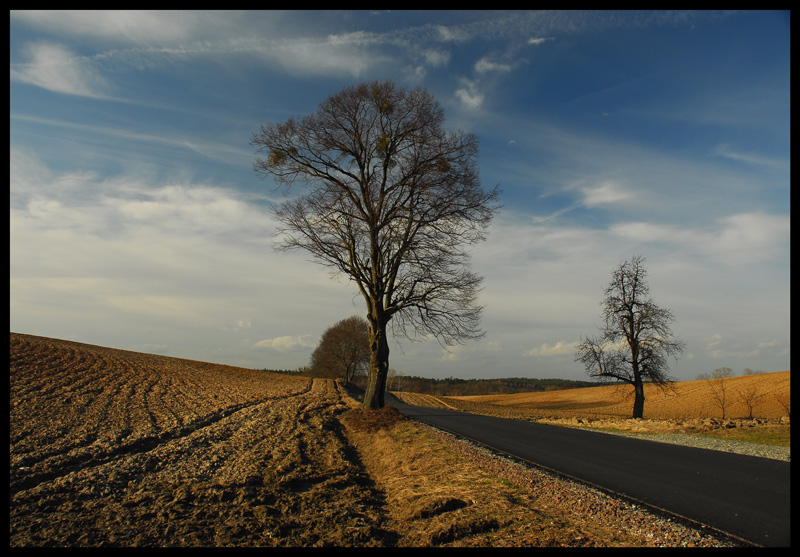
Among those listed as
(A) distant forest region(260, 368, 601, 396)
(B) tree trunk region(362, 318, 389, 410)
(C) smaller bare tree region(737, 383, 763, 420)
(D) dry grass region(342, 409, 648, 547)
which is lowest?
(A) distant forest region(260, 368, 601, 396)

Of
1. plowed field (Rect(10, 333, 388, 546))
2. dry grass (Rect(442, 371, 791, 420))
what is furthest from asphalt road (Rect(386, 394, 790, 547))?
dry grass (Rect(442, 371, 791, 420))

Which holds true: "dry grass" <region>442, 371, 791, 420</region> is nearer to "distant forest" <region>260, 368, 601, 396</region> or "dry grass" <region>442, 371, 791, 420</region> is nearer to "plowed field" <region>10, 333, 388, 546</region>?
"plowed field" <region>10, 333, 388, 546</region>

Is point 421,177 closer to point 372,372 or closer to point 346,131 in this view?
point 346,131

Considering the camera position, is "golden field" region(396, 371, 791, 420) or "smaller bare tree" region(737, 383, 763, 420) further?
"smaller bare tree" region(737, 383, 763, 420)

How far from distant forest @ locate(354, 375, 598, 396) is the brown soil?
9244 cm

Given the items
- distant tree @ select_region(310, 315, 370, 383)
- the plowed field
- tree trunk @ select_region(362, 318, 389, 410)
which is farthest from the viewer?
distant tree @ select_region(310, 315, 370, 383)

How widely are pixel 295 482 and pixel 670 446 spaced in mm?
9414

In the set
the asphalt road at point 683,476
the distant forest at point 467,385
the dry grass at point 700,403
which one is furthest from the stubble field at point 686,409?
the distant forest at point 467,385

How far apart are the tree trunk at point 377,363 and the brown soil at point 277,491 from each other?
218cm

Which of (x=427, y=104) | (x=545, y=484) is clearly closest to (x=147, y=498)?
(x=545, y=484)

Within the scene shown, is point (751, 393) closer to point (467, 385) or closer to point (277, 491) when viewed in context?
point (277, 491)

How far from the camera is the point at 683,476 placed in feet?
26.1

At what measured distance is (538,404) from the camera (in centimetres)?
6106

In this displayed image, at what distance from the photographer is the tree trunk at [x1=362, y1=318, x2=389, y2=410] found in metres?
17.4
